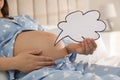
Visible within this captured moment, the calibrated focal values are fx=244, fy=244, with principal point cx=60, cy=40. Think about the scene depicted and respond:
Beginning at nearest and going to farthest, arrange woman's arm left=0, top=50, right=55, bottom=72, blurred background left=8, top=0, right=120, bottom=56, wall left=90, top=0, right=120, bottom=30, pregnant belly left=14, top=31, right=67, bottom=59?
woman's arm left=0, top=50, right=55, bottom=72, pregnant belly left=14, top=31, right=67, bottom=59, blurred background left=8, top=0, right=120, bottom=56, wall left=90, top=0, right=120, bottom=30

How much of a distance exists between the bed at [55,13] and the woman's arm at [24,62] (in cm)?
36

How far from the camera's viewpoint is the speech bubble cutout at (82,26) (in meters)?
0.96

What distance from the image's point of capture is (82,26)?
3.19 feet

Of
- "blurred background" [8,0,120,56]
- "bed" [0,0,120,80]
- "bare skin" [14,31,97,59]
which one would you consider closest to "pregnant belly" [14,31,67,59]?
"bare skin" [14,31,97,59]

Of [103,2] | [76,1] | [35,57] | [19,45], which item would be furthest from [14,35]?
[103,2]

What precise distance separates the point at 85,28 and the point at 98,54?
500 millimetres

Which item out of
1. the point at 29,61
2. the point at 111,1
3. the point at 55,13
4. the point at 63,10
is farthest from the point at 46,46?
the point at 111,1

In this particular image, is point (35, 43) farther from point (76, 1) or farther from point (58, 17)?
point (76, 1)

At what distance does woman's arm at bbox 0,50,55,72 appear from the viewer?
929 millimetres

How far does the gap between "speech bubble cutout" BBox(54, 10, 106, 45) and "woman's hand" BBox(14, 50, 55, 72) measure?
117mm

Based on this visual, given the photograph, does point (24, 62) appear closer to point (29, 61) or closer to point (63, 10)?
point (29, 61)

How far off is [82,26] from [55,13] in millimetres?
972

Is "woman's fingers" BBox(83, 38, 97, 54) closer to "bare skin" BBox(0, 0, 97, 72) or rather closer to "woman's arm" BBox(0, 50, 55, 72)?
"bare skin" BBox(0, 0, 97, 72)

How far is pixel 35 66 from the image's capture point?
3.10 feet
